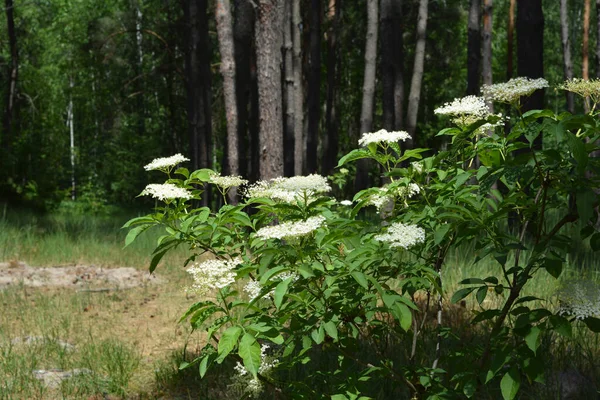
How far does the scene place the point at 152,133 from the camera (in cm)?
3127

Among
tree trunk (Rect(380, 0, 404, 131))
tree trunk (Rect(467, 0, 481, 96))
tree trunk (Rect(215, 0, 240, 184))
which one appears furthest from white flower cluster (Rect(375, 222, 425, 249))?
tree trunk (Rect(467, 0, 481, 96))

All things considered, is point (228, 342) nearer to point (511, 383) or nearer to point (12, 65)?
point (511, 383)

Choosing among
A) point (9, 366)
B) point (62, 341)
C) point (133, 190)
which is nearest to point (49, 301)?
point (62, 341)

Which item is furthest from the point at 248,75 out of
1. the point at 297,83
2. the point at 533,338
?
the point at 533,338

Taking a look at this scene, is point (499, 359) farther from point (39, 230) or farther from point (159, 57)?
point (159, 57)

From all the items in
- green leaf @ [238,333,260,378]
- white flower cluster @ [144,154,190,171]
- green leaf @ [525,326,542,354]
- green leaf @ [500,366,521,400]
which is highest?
white flower cluster @ [144,154,190,171]

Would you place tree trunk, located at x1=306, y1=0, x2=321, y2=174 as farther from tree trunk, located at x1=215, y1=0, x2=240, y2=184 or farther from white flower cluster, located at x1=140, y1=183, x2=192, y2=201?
white flower cluster, located at x1=140, y1=183, x2=192, y2=201

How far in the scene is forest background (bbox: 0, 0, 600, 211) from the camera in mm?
11520

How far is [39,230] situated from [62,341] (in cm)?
752

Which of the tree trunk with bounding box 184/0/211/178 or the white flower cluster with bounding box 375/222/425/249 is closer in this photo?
the white flower cluster with bounding box 375/222/425/249

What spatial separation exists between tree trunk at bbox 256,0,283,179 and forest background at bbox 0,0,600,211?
0.02 meters

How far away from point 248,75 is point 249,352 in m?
15.9

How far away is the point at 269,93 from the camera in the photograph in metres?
8.48

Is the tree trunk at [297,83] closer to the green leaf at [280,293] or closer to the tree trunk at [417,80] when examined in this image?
the tree trunk at [417,80]
